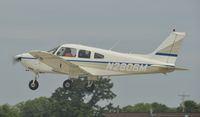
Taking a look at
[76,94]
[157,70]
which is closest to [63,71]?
[157,70]

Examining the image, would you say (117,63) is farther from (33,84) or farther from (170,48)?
(33,84)

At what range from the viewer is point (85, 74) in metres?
59.8

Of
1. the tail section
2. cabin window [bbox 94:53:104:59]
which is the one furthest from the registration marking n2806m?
the tail section

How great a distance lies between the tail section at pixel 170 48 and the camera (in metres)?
58.7

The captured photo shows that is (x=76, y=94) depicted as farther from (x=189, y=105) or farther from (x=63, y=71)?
(x=63, y=71)

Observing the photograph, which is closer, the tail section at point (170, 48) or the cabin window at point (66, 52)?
the tail section at point (170, 48)

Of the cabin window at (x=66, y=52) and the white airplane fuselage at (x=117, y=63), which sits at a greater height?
the cabin window at (x=66, y=52)

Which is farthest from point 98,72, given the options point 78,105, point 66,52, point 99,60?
point 78,105

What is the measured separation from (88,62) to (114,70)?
1.56 m

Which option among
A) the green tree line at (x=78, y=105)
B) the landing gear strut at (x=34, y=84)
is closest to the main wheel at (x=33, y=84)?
the landing gear strut at (x=34, y=84)

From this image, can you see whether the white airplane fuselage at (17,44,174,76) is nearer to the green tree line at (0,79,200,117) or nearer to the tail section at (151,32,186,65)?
the tail section at (151,32,186,65)

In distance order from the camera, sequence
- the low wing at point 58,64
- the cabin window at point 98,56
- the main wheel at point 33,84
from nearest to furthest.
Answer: the low wing at point 58,64 < the cabin window at point 98,56 < the main wheel at point 33,84

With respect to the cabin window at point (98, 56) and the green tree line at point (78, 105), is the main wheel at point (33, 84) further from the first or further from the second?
the green tree line at point (78, 105)

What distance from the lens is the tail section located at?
58688 millimetres
